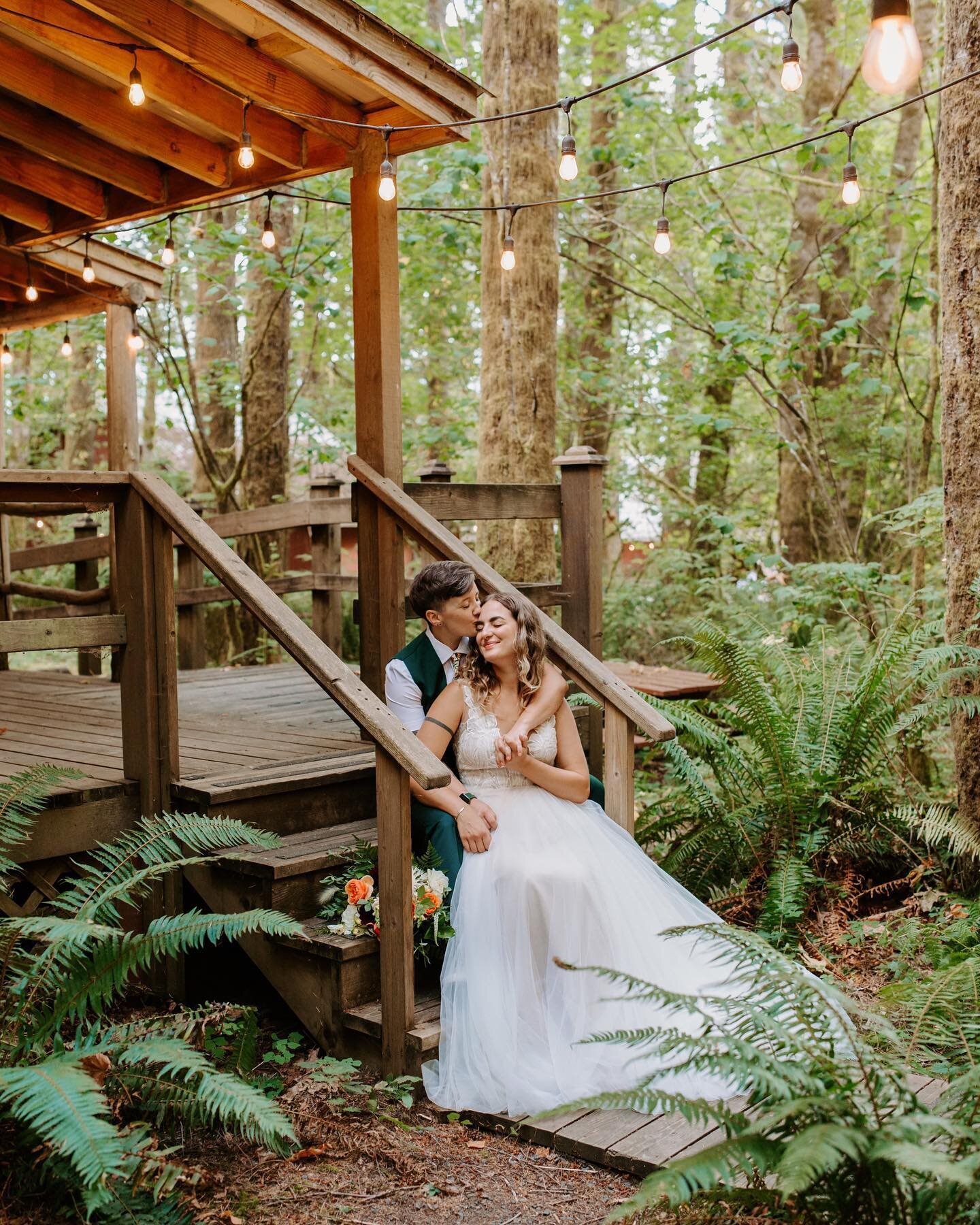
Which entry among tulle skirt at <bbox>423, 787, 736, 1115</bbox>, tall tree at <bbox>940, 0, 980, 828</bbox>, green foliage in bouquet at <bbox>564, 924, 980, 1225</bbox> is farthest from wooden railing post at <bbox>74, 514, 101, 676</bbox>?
green foliage in bouquet at <bbox>564, 924, 980, 1225</bbox>

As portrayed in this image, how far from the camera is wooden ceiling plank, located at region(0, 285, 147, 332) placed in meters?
8.37

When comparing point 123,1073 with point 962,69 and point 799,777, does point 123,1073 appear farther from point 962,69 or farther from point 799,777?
point 962,69

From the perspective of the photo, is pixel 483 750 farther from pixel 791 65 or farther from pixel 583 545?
pixel 791 65

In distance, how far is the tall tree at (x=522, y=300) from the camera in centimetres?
746

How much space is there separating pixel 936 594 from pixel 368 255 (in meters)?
4.13

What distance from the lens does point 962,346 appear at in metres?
5.21

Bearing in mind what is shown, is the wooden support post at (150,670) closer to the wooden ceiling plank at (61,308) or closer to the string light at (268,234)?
the string light at (268,234)

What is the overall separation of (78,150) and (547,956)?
5127mm

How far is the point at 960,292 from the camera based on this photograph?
17.1 feet

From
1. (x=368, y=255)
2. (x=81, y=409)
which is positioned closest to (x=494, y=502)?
(x=368, y=255)

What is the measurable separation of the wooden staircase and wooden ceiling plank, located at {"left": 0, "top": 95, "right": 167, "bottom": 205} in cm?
384

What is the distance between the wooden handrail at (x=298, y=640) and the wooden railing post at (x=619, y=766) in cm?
100

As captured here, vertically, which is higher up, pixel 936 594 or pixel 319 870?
pixel 936 594

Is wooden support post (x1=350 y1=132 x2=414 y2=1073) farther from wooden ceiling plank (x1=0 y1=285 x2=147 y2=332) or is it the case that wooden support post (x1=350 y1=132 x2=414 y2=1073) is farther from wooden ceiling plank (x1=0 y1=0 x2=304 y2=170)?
wooden ceiling plank (x1=0 y1=285 x2=147 y2=332)
